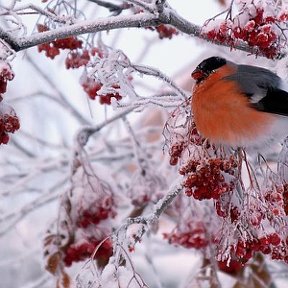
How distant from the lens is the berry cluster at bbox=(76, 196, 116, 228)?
2305mm

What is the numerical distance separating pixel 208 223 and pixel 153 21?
44.0 inches

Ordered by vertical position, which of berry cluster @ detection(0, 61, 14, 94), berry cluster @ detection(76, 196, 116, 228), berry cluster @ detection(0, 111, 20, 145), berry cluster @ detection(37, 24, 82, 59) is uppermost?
berry cluster @ detection(37, 24, 82, 59)

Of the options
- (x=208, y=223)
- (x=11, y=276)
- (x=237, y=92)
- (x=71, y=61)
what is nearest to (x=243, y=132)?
(x=237, y=92)

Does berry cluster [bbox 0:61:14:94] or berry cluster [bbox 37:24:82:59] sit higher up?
berry cluster [bbox 37:24:82:59]

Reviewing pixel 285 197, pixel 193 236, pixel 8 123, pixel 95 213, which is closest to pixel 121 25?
pixel 8 123

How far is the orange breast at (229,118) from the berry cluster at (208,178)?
0.08m

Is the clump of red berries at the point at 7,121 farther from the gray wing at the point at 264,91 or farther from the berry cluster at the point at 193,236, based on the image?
the berry cluster at the point at 193,236

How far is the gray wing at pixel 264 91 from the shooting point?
1.54 metres

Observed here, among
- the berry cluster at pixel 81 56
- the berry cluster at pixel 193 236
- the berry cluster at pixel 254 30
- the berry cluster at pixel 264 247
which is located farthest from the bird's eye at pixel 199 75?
the berry cluster at pixel 193 236

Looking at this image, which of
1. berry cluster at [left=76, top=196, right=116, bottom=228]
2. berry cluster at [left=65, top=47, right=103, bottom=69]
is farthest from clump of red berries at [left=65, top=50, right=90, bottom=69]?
berry cluster at [left=76, top=196, right=116, bottom=228]

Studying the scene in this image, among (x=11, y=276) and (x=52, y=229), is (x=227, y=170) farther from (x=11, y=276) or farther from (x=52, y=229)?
(x=11, y=276)

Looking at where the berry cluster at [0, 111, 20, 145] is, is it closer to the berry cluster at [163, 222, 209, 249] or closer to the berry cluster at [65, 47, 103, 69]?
the berry cluster at [65, 47, 103, 69]

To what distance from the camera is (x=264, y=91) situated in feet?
5.11

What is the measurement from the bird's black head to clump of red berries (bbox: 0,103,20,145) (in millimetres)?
441
